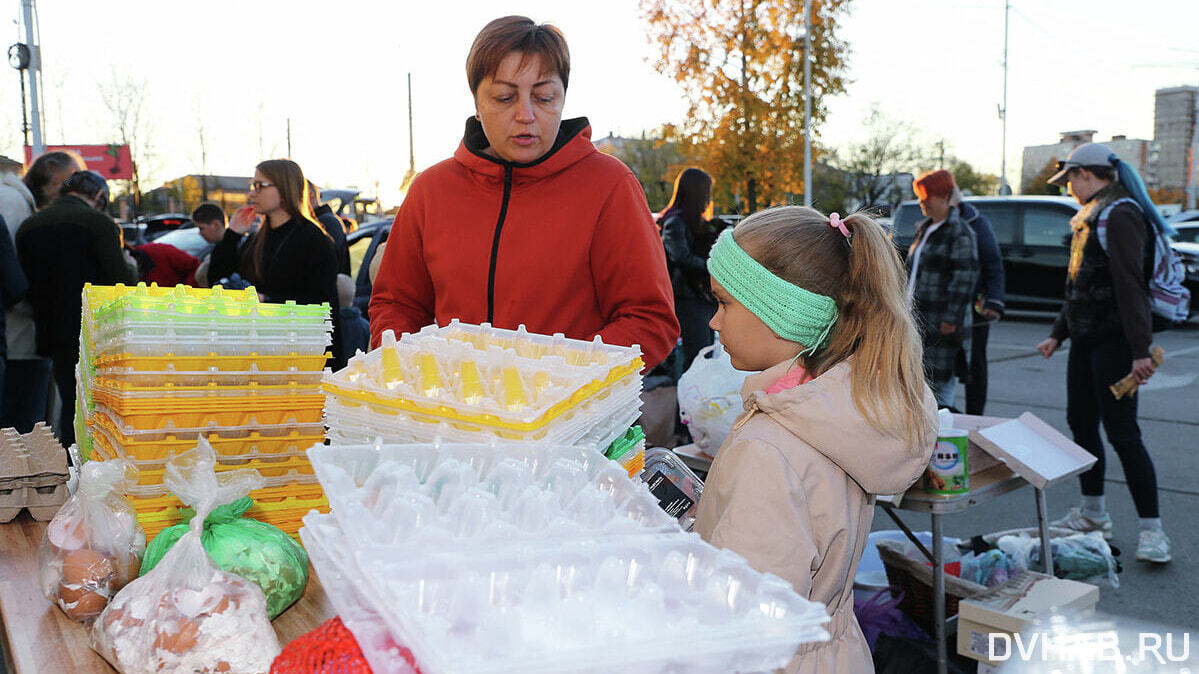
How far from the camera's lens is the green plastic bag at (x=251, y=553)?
151 centimetres

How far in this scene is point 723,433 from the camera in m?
3.57

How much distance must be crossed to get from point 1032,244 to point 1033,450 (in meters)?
11.3

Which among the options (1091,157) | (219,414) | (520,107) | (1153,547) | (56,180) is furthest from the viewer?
(56,180)

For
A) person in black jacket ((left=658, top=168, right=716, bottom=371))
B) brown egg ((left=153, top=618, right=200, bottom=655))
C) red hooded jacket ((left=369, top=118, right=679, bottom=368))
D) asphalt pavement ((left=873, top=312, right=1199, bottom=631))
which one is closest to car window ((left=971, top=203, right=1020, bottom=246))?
asphalt pavement ((left=873, top=312, right=1199, bottom=631))

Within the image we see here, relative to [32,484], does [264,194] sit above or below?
above

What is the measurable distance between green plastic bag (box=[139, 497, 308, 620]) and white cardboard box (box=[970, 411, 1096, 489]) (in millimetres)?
2673

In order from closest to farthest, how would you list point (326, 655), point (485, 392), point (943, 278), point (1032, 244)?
point (326, 655), point (485, 392), point (943, 278), point (1032, 244)

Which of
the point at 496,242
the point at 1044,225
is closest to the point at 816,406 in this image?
the point at 496,242

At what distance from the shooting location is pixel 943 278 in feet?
19.1

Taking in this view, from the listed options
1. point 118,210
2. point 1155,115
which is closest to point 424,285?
point 118,210

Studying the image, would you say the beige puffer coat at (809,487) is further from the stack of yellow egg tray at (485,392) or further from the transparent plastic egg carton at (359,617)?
the transparent plastic egg carton at (359,617)

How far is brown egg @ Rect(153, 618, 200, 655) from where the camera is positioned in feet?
4.34

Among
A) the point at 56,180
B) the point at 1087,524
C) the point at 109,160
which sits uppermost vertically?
the point at 109,160

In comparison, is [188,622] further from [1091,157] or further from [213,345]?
[1091,157]
